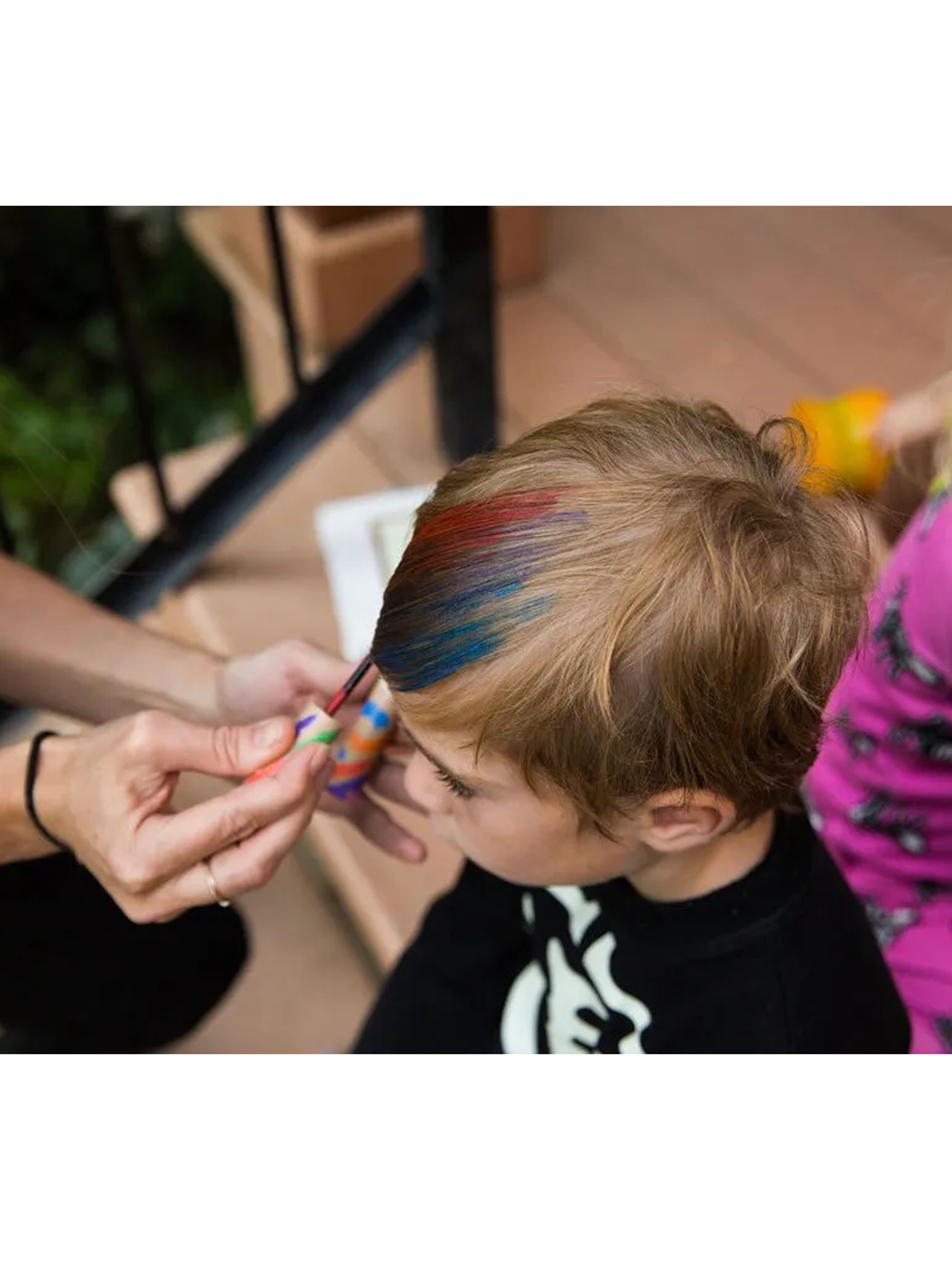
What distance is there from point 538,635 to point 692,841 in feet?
0.62

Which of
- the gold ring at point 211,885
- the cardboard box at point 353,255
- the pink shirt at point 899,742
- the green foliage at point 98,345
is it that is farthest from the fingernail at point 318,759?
the green foliage at point 98,345

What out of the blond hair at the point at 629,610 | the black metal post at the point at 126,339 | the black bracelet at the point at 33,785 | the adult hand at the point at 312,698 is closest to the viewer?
the blond hair at the point at 629,610

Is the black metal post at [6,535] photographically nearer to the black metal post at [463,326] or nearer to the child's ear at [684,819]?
the black metal post at [463,326]

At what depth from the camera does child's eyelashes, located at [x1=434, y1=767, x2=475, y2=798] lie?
0.77m

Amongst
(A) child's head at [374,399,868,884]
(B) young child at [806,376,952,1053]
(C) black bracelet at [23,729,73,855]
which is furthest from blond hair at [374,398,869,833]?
(C) black bracelet at [23,729,73,855]

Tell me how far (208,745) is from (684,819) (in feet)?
1.12

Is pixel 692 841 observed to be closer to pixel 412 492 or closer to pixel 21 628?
pixel 21 628

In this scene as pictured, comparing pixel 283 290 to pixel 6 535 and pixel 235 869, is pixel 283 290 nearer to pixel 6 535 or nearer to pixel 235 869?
pixel 6 535

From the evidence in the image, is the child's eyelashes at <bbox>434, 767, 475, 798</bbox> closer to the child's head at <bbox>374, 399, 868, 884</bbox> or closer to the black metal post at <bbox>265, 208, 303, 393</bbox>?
the child's head at <bbox>374, 399, 868, 884</bbox>

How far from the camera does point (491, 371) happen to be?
1.68 metres

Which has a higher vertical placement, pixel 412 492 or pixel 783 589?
pixel 783 589

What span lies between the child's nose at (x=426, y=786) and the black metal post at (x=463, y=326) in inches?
26.4

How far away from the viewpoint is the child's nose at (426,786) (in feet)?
2.65
